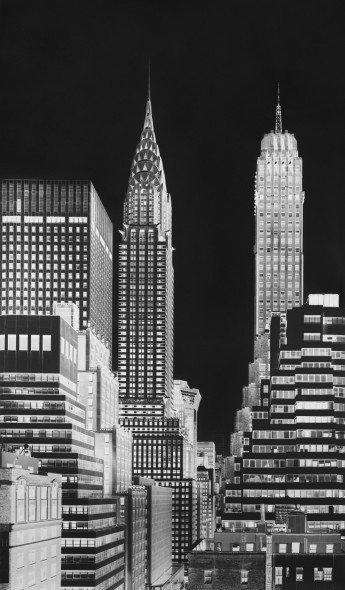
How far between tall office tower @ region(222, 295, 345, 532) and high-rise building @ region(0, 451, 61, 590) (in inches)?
1379

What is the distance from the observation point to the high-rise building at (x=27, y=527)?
1939 inches

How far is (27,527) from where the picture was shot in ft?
172

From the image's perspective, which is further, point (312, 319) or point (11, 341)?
point (11, 341)

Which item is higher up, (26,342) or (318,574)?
(26,342)

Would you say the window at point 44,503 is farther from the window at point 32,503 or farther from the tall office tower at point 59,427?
the tall office tower at point 59,427

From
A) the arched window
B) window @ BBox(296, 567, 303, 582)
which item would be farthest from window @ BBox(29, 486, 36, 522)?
window @ BBox(296, 567, 303, 582)

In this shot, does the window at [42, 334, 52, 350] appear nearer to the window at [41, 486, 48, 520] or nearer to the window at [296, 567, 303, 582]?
the window at [296, 567, 303, 582]

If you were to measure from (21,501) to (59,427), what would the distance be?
57850mm

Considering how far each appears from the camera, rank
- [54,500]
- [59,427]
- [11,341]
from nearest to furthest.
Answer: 1. [54,500]
2. [59,427]
3. [11,341]

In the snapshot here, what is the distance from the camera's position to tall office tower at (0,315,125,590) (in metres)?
102

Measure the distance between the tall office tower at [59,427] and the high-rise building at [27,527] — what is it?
39.9 m

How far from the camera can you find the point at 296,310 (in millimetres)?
101062

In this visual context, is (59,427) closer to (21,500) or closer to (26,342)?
(26,342)

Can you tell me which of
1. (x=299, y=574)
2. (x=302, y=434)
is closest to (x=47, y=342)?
(x=302, y=434)
